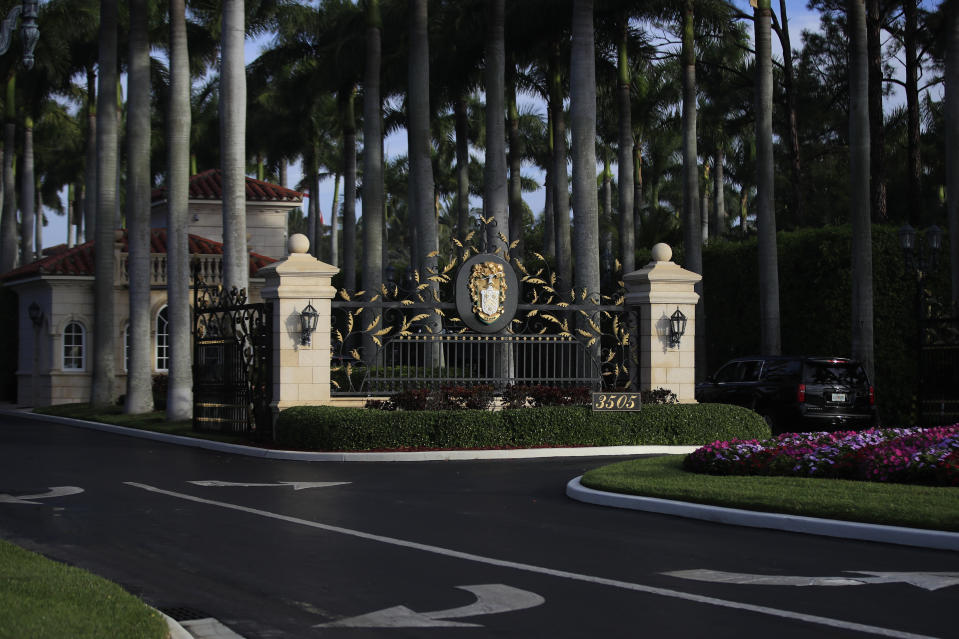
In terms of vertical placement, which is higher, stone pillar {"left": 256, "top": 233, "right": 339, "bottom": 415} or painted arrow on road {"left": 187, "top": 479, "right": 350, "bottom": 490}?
stone pillar {"left": 256, "top": 233, "right": 339, "bottom": 415}

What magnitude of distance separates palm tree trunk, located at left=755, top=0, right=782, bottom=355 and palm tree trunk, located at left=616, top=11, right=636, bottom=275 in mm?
6786

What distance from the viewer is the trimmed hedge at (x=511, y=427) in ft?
63.7

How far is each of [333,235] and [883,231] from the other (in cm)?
5033

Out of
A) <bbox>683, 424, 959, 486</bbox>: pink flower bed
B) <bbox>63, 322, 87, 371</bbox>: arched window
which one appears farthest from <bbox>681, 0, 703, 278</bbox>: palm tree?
<bbox>683, 424, 959, 486</bbox>: pink flower bed

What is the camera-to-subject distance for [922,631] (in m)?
6.90

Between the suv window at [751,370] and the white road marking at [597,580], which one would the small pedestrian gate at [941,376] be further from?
the white road marking at [597,580]

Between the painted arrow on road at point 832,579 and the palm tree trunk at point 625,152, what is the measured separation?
29.1 meters

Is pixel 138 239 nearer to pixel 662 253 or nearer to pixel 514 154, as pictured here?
pixel 662 253

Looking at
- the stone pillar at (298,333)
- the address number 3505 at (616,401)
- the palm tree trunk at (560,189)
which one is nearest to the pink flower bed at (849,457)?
the address number 3505 at (616,401)

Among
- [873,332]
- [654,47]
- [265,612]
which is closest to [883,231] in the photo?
[873,332]

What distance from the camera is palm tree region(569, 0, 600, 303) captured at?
29062 mm

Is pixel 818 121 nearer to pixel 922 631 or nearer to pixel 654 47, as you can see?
pixel 654 47

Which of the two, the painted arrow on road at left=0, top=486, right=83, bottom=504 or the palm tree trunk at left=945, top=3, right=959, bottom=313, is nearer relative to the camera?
the painted arrow on road at left=0, top=486, right=83, bottom=504

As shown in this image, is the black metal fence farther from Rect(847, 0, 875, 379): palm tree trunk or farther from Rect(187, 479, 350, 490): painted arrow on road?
Rect(847, 0, 875, 379): palm tree trunk
